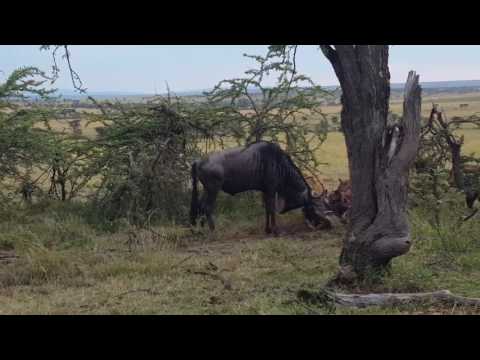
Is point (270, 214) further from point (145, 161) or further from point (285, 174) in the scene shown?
point (145, 161)

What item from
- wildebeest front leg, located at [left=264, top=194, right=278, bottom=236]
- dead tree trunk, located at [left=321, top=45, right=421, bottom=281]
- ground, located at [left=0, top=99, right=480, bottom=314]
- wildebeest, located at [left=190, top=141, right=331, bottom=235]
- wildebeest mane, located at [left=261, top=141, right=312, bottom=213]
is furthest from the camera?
wildebeest mane, located at [left=261, top=141, right=312, bottom=213]

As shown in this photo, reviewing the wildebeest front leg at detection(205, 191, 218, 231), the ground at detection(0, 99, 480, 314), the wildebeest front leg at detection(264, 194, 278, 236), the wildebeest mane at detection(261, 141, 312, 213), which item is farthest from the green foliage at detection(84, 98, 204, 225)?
the wildebeest mane at detection(261, 141, 312, 213)

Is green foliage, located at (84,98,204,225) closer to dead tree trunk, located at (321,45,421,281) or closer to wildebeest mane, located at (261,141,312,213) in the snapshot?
wildebeest mane, located at (261,141,312,213)

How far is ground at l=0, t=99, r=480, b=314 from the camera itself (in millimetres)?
5539

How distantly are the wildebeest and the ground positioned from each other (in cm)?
41

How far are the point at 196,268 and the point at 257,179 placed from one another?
332cm

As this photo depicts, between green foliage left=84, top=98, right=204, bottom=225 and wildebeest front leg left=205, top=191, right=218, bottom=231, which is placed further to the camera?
green foliage left=84, top=98, right=204, bottom=225

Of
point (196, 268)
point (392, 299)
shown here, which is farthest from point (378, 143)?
point (196, 268)

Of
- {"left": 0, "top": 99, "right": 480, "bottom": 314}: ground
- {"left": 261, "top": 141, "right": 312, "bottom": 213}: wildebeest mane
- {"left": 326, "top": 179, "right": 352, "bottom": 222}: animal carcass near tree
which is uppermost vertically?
{"left": 261, "top": 141, "right": 312, "bottom": 213}: wildebeest mane

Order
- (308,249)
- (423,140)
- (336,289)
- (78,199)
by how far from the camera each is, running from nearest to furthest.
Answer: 1. (336,289)
2. (308,249)
3. (423,140)
4. (78,199)

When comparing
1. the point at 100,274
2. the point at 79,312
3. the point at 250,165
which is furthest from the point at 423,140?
the point at 79,312

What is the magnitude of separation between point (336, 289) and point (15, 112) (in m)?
8.75

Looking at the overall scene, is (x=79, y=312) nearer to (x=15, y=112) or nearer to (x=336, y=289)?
(x=336, y=289)
